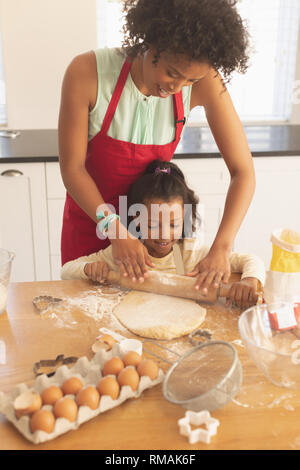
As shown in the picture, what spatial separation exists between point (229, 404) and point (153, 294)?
0.41 m

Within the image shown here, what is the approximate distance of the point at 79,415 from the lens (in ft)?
2.35

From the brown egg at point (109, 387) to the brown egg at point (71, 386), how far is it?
1.3 inches

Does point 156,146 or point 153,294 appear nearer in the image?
point 153,294

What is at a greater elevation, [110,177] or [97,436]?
[110,177]

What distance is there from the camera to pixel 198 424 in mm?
726

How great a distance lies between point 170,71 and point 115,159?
0.43 m

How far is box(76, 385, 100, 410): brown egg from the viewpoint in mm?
734

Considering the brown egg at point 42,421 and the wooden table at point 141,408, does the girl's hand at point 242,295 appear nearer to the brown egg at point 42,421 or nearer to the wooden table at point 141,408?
the wooden table at point 141,408

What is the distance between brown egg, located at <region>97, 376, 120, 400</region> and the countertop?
155 centimetres

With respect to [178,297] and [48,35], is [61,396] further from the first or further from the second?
[48,35]

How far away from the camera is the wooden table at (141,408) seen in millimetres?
703

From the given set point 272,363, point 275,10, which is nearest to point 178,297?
point 272,363

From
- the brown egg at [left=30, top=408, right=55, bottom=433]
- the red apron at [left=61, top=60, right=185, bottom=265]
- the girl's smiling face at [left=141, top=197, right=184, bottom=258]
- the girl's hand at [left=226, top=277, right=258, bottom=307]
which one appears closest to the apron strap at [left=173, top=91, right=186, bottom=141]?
the red apron at [left=61, top=60, right=185, bottom=265]

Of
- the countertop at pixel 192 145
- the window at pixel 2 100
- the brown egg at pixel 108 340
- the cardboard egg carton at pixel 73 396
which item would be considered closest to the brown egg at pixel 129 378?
the cardboard egg carton at pixel 73 396
